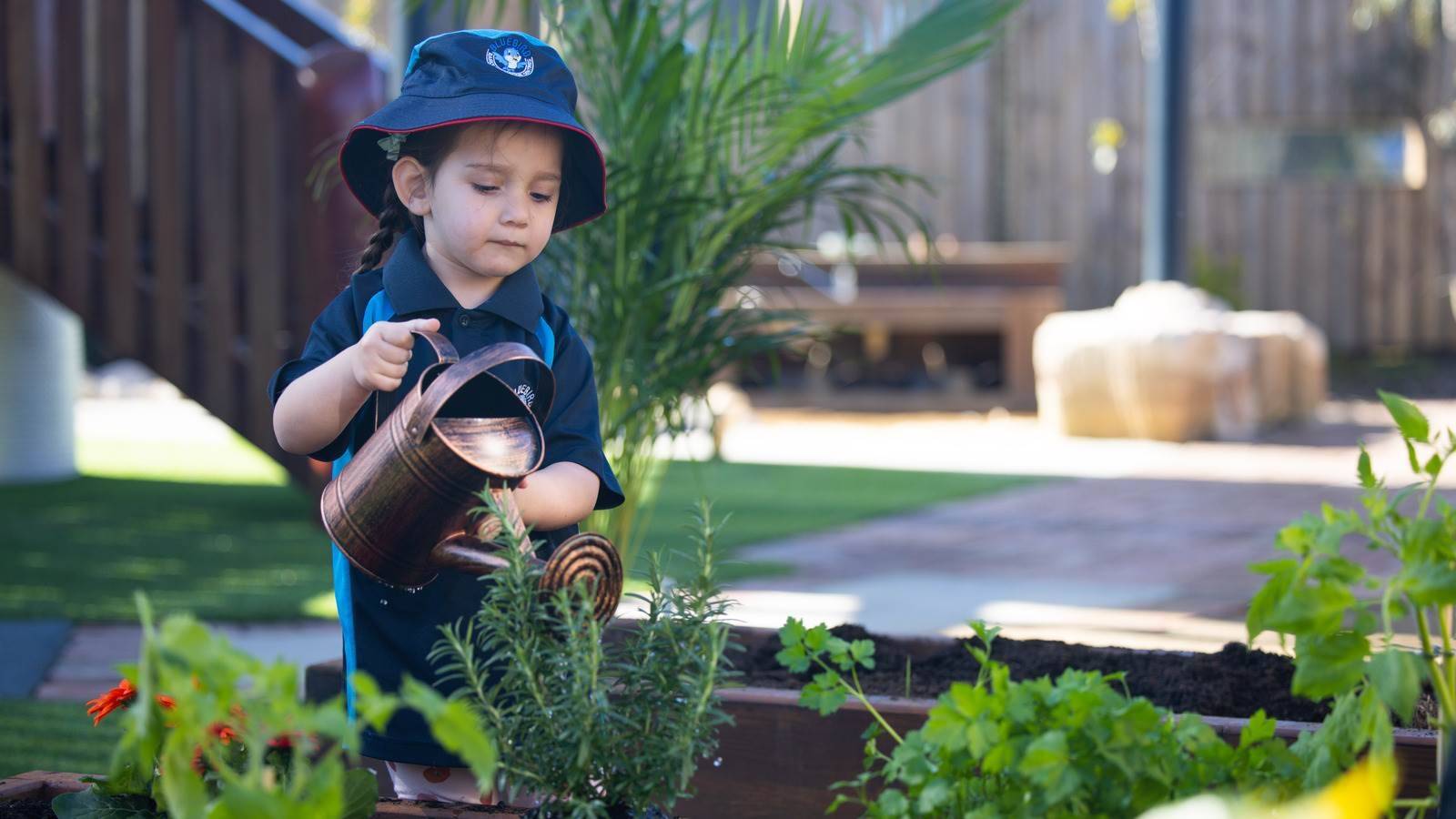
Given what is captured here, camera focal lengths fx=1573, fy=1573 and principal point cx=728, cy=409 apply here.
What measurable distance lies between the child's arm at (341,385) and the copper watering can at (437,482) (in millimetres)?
41

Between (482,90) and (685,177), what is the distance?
119cm

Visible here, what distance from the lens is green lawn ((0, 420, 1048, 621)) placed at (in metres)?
4.51

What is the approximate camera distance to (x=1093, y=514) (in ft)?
21.2

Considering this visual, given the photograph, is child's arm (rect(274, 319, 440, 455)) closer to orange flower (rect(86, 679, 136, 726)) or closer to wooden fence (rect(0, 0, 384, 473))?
orange flower (rect(86, 679, 136, 726))

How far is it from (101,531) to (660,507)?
2.22 metres

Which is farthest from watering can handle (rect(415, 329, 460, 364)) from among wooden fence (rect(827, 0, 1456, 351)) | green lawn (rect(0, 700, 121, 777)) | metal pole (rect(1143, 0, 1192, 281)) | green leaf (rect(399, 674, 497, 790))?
wooden fence (rect(827, 0, 1456, 351))

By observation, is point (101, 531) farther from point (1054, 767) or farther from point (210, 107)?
point (1054, 767)

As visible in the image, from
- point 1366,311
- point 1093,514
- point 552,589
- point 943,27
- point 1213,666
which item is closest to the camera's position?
point 552,589

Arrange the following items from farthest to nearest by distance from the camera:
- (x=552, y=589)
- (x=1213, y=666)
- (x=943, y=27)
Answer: (x=943, y=27) → (x=1213, y=666) → (x=552, y=589)

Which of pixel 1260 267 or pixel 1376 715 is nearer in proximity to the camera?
pixel 1376 715

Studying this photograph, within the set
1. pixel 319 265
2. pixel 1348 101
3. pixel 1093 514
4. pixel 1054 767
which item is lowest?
pixel 1093 514

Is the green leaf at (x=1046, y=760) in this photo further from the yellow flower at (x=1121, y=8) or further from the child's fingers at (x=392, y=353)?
the yellow flower at (x=1121, y=8)

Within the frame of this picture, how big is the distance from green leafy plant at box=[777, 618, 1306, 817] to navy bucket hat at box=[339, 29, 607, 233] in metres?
0.87

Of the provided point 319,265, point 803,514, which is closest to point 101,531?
point 319,265
